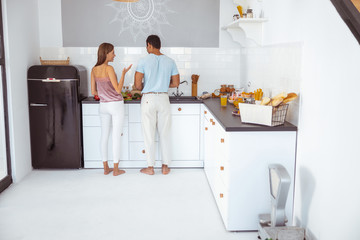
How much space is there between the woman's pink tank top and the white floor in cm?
95

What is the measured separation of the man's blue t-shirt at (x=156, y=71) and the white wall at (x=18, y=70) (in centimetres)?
140

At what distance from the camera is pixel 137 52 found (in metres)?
5.23

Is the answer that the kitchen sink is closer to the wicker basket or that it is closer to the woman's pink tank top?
the woman's pink tank top

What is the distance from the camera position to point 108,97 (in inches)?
172

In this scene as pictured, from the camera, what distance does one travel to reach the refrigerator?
4621mm

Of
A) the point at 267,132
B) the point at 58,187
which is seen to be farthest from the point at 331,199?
the point at 58,187

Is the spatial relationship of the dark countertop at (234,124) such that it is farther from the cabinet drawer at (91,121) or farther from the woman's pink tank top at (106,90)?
the cabinet drawer at (91,121)

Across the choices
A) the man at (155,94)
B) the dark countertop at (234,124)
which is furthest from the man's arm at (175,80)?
the dark countertop at (234,124)

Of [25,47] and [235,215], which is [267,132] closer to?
[235,215]

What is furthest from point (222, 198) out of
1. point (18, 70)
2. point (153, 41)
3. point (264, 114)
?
point (18, 70)

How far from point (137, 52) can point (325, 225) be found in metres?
3.55

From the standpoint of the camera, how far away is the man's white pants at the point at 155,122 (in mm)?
4426

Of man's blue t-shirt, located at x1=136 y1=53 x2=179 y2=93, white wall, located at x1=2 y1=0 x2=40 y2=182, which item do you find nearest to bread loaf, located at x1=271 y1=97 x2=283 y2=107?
man's blue t-shirt, located at x1=136 y1=53 x2=179 y2=93

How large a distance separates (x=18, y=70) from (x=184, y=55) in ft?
7.03
